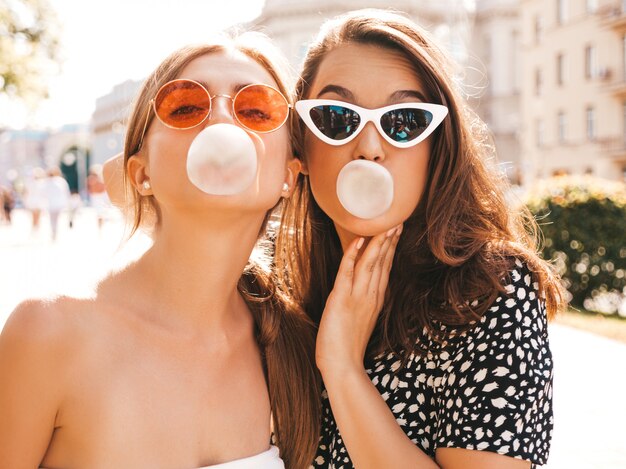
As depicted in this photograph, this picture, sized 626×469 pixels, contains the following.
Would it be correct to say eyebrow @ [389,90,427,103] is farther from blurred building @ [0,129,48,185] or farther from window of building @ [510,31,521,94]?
blurred building @ [0,129,48,185]

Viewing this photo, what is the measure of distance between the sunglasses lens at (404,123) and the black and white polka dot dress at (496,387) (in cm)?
50

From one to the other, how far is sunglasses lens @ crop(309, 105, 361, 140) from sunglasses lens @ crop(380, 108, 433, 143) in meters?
0.09

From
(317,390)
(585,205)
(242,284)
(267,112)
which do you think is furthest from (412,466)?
(585,205)

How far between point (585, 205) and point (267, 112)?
981cm

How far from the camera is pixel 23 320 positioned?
1.70 meters

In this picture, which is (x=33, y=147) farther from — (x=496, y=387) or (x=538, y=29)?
(x=496, y=387)

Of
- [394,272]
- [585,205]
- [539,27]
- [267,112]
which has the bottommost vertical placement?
[585,205]

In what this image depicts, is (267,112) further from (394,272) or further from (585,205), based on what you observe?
(585,205)

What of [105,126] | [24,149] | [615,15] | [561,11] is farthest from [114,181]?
[24,149]

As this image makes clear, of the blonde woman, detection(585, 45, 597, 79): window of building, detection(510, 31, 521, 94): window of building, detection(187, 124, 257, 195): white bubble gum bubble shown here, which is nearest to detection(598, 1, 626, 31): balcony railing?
detection(585, 45, 597, 79): window of building

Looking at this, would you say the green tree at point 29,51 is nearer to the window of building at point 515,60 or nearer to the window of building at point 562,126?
the window of building at point 562,126

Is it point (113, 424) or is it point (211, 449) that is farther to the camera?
point (211, 449)

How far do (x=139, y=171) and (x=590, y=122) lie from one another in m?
41.4

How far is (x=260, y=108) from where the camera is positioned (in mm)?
1874
